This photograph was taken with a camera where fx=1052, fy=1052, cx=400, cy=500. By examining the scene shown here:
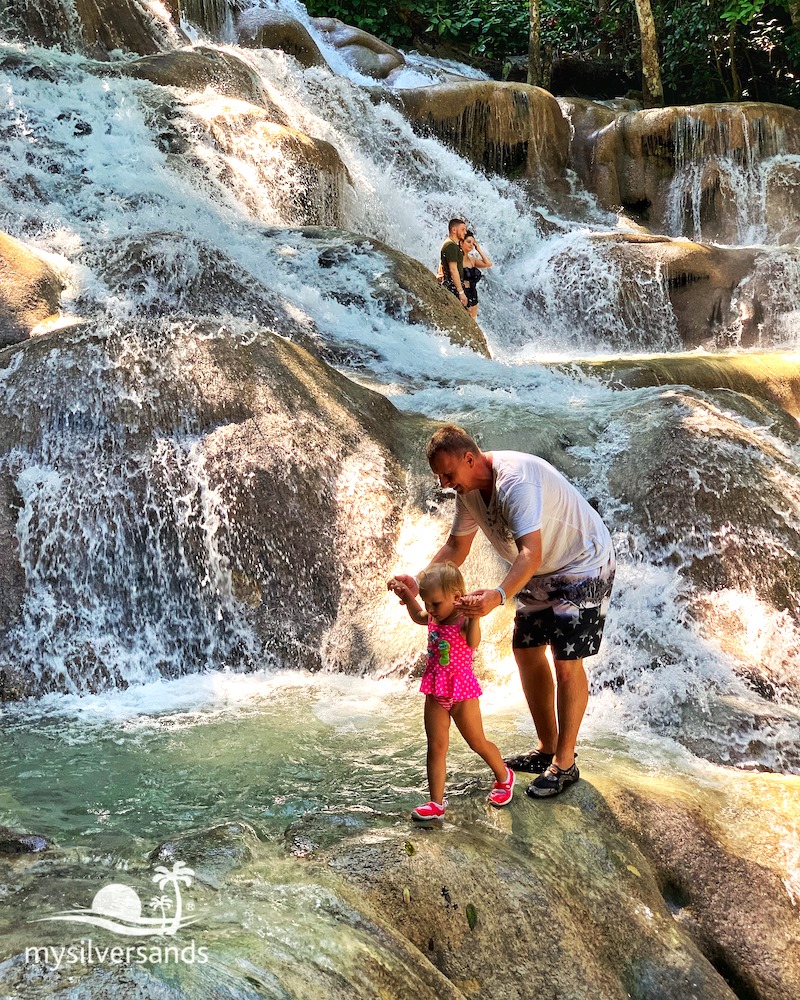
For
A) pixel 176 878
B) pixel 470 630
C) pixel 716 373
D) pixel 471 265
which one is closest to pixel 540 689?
pixel 470 630

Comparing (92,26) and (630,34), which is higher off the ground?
(630,34)

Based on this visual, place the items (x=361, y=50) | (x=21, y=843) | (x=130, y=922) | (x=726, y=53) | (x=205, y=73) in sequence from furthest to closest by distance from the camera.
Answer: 1. (x=726, y=53)
2. (x=361, y=50)
3. (x=205, y=73)
4. (x=21, y=843)
5. (x=130, y=922)

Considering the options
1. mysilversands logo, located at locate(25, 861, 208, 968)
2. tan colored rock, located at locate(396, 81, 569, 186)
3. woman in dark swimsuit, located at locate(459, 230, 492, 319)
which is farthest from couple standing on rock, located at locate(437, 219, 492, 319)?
mysilversands logo, located at locate(25, 861, 208, 968)

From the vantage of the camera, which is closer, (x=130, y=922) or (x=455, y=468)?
(x=130, y=922)

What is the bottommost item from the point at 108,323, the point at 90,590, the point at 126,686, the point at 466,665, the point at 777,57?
the point at 126,686

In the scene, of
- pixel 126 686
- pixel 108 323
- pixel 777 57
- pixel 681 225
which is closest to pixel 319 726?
pixel 126 686

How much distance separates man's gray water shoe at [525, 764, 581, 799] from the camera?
154 inches

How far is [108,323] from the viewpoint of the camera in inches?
282

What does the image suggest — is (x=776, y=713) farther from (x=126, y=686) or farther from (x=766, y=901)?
(x=126, y=686)

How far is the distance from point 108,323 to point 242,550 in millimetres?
1926

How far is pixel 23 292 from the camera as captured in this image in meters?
8.59

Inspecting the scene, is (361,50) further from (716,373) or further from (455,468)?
(455,468)

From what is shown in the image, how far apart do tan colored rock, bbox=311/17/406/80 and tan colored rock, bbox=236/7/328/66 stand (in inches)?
64.0

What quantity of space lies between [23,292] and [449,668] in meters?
6.34
